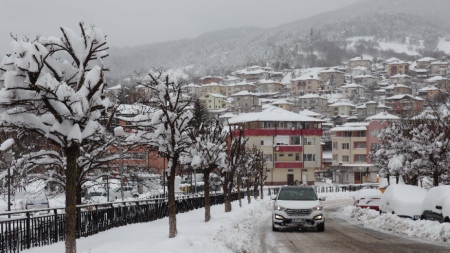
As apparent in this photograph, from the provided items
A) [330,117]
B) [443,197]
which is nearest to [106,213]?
[443,197]

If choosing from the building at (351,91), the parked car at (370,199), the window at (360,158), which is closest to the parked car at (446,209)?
the parked car at (370,199)

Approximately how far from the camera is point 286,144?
91688 millimetres

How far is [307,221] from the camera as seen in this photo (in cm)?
2009

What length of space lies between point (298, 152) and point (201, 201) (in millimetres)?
56880

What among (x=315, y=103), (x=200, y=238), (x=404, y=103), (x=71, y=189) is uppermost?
(x=315, y=103)

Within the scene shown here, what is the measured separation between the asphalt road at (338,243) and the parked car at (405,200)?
2027 millimetres

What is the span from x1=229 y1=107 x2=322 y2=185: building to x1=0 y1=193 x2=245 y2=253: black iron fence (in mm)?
64668

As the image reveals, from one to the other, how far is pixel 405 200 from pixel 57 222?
13.8 meters

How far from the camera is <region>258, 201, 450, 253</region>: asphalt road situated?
1467 centimetres

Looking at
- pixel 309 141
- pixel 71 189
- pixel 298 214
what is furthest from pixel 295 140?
pixel 71 189

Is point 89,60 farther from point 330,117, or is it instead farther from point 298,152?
point 330,117

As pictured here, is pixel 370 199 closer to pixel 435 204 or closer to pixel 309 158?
pixel 435 204

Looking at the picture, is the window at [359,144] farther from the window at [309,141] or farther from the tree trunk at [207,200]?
the tree trunk at [207,200]

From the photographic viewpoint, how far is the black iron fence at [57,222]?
1332 cm
